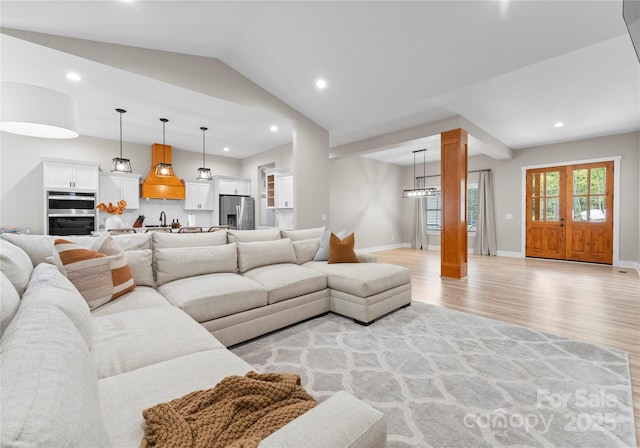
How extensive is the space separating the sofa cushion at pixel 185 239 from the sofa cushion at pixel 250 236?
0.28ft

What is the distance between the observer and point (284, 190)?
21.1 ft

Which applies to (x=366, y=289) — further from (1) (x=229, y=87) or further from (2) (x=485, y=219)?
(2) (x=485, y=219)

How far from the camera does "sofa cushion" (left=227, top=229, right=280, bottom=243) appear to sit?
321 cm

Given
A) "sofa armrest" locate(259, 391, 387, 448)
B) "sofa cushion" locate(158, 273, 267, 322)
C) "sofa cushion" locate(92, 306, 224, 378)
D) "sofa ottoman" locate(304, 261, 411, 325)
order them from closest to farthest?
"sofa armrest" locate(259, 391, 387, 448), "sofa cushion" locate(92, 306, 224, 378), "sofa cushion" locate(158, 273, 267, 322), "sofa ottoman" locate(304, 261, 411, 325)

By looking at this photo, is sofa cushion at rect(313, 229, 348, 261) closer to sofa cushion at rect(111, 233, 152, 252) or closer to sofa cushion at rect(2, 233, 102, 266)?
sofa cushion at rect(111, 233, 152, 252)

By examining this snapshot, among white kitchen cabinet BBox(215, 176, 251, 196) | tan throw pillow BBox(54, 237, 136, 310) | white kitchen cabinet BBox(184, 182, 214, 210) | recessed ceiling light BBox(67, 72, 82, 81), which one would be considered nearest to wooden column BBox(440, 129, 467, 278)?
tan throw pillow BBox(54, 237, 136, 310)

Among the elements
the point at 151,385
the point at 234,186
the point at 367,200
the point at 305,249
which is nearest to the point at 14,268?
the point at 151,385

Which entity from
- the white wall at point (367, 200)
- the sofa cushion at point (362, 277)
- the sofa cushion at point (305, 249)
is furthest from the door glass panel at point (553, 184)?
the sofa cushion at point (305, 249)

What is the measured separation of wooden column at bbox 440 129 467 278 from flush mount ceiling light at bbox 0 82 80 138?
5028mm

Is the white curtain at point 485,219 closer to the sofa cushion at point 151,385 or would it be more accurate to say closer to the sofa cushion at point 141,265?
the sofa cushion at point 141,265

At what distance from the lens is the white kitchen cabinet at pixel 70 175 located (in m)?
4.92

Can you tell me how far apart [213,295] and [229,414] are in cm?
150

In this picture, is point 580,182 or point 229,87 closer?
point 229,87

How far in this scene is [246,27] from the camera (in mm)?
3414
